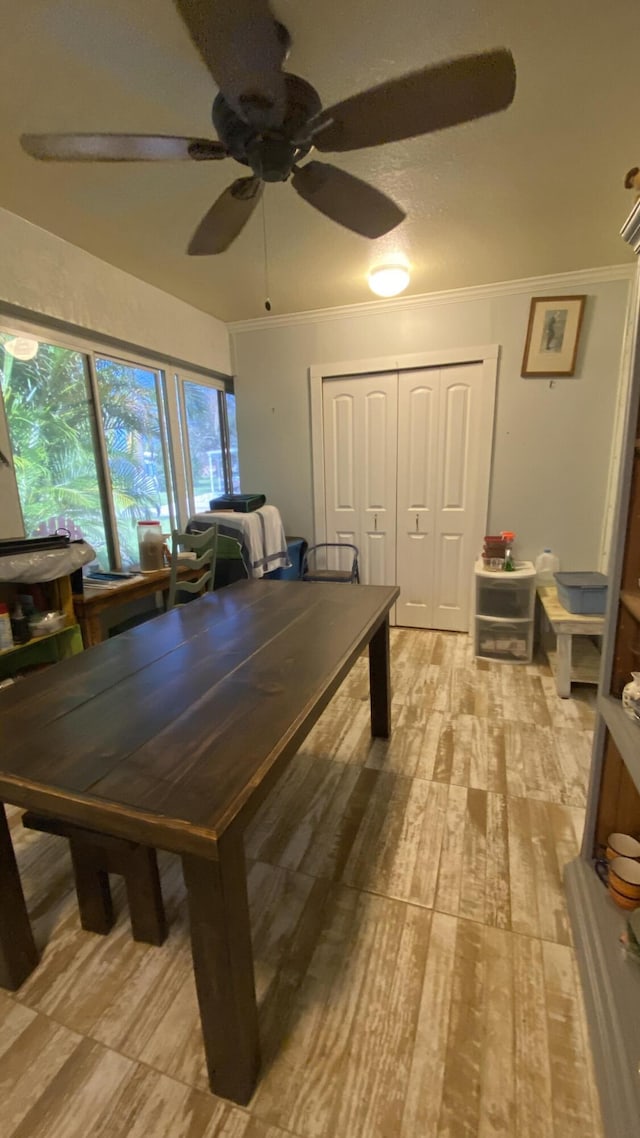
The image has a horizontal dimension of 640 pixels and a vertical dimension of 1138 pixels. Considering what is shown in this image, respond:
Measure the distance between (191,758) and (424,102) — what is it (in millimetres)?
1644

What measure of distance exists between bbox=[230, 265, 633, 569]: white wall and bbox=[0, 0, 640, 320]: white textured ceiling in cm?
29

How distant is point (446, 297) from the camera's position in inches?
123

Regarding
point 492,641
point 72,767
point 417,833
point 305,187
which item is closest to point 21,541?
point 72,767

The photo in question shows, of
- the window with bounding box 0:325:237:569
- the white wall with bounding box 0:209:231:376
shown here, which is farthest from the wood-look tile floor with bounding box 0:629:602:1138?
the white wall with bounding box 0:209:231:376

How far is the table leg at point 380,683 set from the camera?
6.79 ft

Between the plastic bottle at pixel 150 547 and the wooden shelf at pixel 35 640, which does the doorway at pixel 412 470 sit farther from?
the wooden shelf at pixel 35 640

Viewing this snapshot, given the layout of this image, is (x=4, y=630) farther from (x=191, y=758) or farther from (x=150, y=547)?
(x=191, y=758)

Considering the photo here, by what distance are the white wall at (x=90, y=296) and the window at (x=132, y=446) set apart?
258mm

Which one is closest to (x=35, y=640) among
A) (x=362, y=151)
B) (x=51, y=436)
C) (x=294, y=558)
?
(x=51, y=436)

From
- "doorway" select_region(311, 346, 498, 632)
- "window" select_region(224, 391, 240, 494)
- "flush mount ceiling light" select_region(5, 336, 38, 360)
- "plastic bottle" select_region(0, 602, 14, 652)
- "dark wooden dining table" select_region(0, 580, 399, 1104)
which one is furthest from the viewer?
"window" select_region(224, 391, 240, 494)

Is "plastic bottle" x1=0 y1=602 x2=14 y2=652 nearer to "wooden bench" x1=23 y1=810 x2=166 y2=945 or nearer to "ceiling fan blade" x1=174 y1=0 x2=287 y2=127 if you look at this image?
"wooden bench" x1=23 y1=810 x2=166 y2=945

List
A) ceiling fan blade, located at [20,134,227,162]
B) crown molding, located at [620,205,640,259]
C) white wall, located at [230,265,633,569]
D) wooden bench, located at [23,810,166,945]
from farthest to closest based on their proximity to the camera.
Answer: white wall, located at [230,265,633,569] → ceiling fan blade, located at [20,134,227,162] → wooden bench, located at [23,810,166,945] → crown molding, located at [620,205,640,259]

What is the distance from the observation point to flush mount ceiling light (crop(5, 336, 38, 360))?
2.25 meters

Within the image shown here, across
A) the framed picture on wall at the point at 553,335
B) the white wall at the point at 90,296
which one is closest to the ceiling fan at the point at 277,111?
the white wall at the point at 90,296
